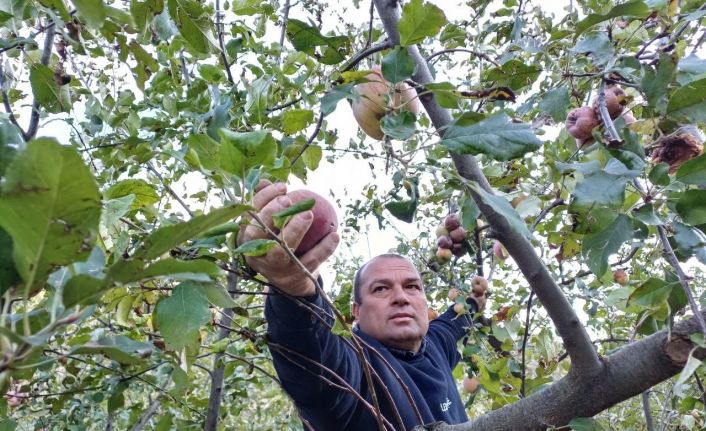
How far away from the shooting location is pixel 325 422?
5.01 feet

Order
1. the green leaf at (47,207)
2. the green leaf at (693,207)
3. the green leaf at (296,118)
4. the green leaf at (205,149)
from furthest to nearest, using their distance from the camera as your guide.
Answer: the green leaf at (296,118) < the green leaf at (693,207) < the green leaf at (205,149) < the green leaf at (47,207)

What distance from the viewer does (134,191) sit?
0.92 m

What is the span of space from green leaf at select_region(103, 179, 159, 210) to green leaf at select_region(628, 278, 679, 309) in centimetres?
85

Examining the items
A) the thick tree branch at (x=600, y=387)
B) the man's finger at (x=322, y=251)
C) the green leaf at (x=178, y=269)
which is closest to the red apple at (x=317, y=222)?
the man's finger at (x=322, y=251)

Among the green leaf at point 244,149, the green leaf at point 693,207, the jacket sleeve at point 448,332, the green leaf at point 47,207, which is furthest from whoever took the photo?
the jacket sleeve at point 448,332

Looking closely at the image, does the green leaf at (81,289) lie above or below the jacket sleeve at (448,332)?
below

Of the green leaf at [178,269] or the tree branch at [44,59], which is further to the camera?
the tree branch at [44,59]

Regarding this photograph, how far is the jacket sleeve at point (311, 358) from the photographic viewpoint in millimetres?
1199

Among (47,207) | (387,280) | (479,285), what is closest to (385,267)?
(387,280)

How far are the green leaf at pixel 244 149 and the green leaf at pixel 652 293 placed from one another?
0.70m

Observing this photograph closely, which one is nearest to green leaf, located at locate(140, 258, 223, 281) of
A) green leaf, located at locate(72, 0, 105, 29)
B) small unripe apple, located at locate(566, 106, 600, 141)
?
green leaf, located at locate(72, 0, 105, 29)

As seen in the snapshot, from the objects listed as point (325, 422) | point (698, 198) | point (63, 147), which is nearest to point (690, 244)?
point (698, 198)

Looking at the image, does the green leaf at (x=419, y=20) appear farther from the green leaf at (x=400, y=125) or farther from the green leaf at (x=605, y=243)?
the green leaf at (x=605, y=243)

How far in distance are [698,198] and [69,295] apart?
35.0 inches
